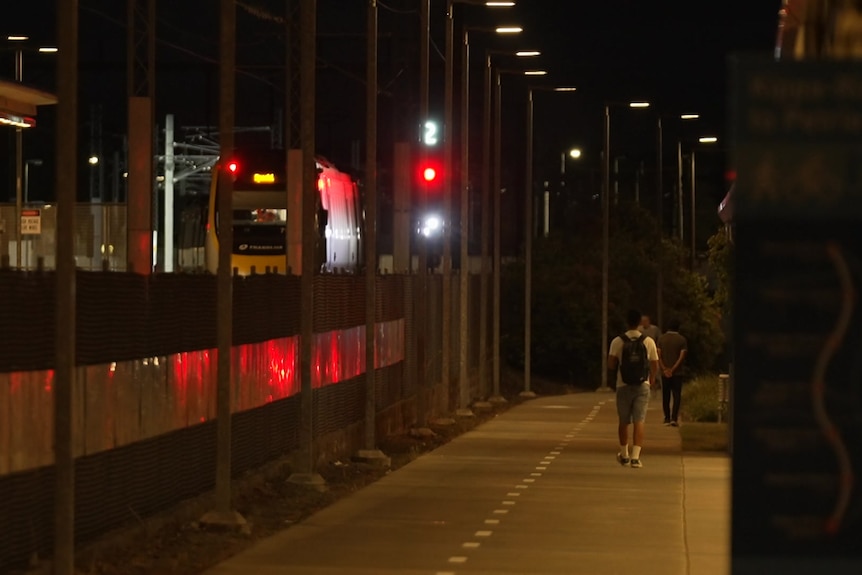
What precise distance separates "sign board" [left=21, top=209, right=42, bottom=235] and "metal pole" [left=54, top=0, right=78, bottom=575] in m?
23.9

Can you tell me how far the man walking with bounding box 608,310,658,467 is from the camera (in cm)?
2155

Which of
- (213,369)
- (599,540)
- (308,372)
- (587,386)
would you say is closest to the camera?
(599,540)

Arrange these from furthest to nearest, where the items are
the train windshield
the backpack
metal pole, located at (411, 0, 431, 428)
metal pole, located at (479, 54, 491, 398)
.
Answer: metal pole, located at (479, 54, 491, 398) → the train windshield → metal pole, located at (411, 0, 431, 428) → the backpack

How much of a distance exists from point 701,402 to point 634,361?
14279 mm

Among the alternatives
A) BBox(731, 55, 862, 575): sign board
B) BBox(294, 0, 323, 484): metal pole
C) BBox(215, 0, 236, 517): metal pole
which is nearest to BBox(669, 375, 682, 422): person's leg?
BBox(294, 0, 323, 484): metal pole

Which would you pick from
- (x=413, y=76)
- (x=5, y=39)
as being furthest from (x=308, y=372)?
(x=5, y=39)

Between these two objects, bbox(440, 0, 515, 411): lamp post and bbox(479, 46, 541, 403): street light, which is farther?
bbox(479, 46, 541, 403): street light

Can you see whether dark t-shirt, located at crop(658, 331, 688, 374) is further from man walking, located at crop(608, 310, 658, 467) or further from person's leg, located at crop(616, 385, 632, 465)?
person's leg, located at crop(616, 385, 632, 465)

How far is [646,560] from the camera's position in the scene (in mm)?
14078

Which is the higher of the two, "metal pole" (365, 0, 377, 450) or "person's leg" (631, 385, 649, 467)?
"metal pole" (365, 0, 377, 450)

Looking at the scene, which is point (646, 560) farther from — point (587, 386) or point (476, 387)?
point (587, 386)

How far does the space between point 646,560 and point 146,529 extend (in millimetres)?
3834

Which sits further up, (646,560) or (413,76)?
(413,76)

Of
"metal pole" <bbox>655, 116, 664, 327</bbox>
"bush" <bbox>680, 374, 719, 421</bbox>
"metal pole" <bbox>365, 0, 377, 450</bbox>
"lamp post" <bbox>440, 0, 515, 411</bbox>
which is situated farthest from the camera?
"metal pole" <bbox>655, 116, 664, 327</bbox>
